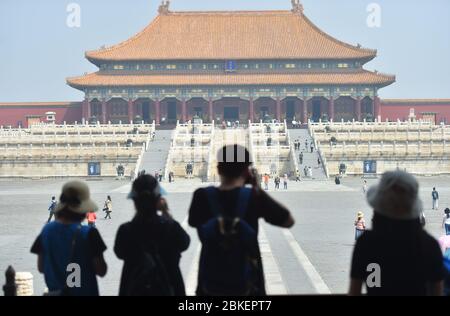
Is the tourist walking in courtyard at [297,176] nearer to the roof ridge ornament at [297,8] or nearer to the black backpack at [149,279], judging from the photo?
the roof ridge ornament at [297,8]

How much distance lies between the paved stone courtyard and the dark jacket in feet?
19.1

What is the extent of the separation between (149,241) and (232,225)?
2.23 ft

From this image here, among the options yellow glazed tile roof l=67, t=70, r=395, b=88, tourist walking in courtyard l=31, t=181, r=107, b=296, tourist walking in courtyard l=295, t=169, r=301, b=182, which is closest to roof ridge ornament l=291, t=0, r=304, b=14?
yellow glazed tile roof l=67, t=70, r=395, b=88

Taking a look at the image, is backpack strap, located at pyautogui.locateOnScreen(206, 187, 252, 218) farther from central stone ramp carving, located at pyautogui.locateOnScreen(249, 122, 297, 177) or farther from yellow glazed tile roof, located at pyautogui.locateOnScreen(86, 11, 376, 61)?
yellow glazed tile roof, located at pyautogui.locateOnScreen(86, 11, 376, 61)

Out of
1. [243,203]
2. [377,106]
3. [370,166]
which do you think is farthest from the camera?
[377,106]

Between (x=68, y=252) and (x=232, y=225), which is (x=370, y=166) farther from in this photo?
(x=232, y=225)

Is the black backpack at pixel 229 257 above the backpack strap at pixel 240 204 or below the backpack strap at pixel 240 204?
below

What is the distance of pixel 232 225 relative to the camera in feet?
17.9

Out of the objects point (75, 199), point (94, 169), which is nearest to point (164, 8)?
point (94, 169)

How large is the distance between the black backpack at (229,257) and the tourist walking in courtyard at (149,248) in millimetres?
370

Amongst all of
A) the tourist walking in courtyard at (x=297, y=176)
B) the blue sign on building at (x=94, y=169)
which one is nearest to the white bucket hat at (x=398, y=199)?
the tourist walking in courtyard at (x=297, y=176)

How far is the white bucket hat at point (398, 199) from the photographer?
5.46 meters
